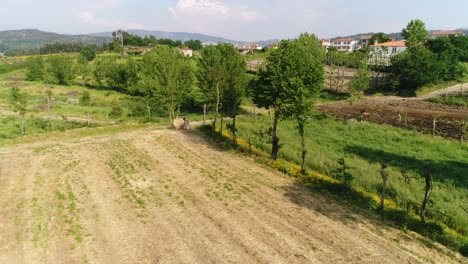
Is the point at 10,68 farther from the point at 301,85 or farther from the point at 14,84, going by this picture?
the point at 301,85

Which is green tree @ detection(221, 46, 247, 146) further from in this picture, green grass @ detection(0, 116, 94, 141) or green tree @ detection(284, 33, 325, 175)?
green grass @ detection(0, 116, 94, 141)

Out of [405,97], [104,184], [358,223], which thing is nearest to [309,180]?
[358,223]

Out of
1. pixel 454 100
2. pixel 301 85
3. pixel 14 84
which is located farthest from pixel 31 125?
pixel 454 100

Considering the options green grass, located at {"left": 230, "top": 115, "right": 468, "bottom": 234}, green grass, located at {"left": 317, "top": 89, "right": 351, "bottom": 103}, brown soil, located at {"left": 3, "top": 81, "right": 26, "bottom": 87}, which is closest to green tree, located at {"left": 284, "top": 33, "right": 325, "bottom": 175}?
green grass, located at {"left": 230, "top": 115, "right": 468, "bottom": 234}

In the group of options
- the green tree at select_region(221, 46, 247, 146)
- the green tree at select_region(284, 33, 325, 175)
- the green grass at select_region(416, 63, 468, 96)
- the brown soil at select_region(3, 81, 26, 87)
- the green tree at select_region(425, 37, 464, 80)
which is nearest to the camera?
the green tree at select_region(284, 33, 325, 175)

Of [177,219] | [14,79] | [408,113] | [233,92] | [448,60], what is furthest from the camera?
[14,79]

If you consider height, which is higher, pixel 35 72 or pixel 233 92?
pixel 35 72

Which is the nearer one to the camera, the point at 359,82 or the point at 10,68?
the point at 359,82
